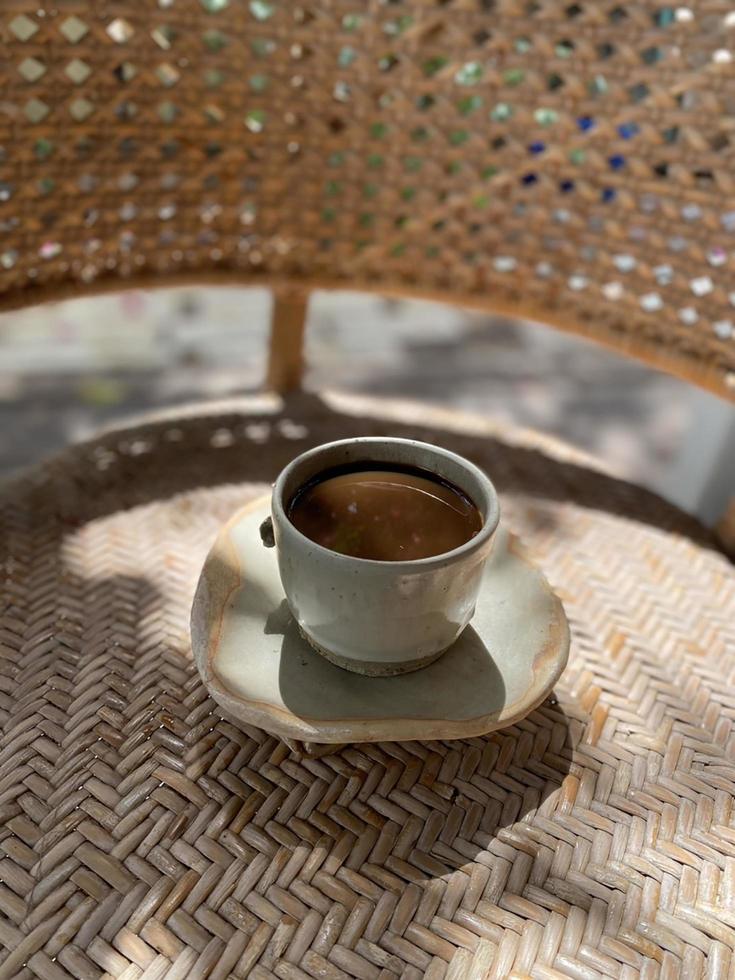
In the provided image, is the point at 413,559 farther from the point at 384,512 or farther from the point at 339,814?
the point at 339,814

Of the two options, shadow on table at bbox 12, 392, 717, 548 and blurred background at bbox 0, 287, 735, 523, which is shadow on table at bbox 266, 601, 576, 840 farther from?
blurred background at bbox 0, 287, 735, 523

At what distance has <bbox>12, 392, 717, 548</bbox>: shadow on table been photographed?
803 mm

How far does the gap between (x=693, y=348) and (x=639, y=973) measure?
66 centimetres

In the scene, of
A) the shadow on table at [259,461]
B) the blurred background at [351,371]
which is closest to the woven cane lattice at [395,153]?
the shadow on table at [259,461]

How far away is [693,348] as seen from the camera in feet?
2.94

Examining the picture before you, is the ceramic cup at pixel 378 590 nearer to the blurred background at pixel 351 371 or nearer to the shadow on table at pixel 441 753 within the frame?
the shadow on table at pixel 441 753

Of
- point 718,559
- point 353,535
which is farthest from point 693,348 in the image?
point 353,535

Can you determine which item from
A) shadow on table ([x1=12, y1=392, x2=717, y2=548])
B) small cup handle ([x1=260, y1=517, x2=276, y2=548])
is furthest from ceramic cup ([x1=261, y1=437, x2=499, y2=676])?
shadow on table ([x1=12, y1=392, x2=717, y2=548])

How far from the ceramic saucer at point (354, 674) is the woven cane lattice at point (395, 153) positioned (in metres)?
0.47

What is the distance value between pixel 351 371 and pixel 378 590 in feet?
4.92

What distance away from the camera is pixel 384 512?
0.51 metres

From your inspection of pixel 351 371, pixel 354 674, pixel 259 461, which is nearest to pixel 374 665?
pixel 354 674

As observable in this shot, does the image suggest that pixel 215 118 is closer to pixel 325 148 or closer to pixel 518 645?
pixel 325 148

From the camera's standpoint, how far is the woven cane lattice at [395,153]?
80 cm
